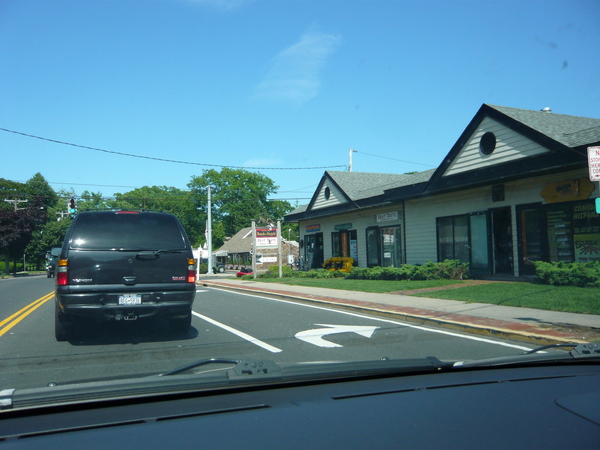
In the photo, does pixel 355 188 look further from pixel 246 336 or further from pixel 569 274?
pixel 246 336

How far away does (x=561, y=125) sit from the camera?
58.6ft

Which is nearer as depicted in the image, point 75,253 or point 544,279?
point 75,253

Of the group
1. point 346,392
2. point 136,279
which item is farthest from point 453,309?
point 346,392

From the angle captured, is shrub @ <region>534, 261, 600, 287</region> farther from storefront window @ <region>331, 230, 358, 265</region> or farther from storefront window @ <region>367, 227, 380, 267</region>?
storefront window @ <region>331, 230, 358, 265</region>

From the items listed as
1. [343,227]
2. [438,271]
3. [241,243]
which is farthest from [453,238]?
[241,243]

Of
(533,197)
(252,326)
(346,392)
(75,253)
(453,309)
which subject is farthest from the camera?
(533,197)

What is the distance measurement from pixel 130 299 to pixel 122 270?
457 millimetres

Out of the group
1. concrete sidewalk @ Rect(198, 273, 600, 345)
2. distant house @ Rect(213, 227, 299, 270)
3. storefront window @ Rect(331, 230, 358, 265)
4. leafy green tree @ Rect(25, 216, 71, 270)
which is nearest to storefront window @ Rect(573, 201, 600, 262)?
concrete sidewalk @ Rect(198, 273, 600, 345)

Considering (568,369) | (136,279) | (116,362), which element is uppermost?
(136,279)

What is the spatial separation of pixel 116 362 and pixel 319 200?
86.2 feet

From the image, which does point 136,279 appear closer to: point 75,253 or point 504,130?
point 75,253

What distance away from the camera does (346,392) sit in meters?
3.15

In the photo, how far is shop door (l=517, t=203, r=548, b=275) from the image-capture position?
16.8 metres

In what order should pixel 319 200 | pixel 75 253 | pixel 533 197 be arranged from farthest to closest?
pixel 319 200 < pixel 533 197 < pixel 75 253
